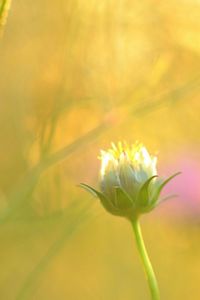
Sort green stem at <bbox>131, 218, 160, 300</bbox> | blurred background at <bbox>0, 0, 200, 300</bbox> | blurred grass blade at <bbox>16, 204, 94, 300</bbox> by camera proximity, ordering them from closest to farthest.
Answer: green stem at <bbox>131, 218, 160, 300</bbox> → blurred grass blade at <bbox>16, 204, 94, 300</bbox> → blurred background at <bbox>0, 0, 200, 300</bbox>

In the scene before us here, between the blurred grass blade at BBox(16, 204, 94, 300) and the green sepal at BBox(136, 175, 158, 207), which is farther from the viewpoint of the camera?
the blurred grass blade at BBox(16, 204, 94, 300)

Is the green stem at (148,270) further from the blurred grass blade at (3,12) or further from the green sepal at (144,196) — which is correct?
the blurred grass blade at (3,12)

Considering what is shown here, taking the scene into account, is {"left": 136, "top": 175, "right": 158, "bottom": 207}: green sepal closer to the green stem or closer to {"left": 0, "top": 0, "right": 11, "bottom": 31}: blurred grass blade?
the green stem

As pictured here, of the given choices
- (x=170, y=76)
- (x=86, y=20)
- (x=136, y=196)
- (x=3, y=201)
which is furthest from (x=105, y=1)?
(x=136, y=196)

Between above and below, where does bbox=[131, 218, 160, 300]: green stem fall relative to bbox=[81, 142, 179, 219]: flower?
below

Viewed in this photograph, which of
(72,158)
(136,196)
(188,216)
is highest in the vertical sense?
(72,158)

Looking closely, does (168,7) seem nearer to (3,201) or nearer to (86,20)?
(86,20)

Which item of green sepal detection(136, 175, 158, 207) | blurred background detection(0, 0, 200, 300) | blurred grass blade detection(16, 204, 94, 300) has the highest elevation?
blurred background detection(0, 0, 200, 300)

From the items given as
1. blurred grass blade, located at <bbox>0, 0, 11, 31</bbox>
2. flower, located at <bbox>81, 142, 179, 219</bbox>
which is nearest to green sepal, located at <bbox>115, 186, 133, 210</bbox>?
flower, located at <bbox>81, 142, 179, 219</bbox>
